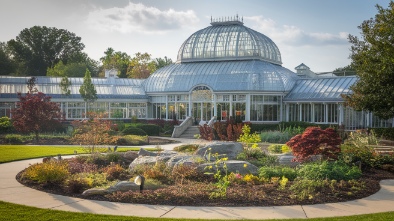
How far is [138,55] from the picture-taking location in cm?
6819

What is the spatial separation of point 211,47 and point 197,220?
34425mm

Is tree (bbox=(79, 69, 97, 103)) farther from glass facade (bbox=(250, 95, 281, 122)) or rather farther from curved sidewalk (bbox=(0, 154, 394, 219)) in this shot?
curved sidewalk (bbox=(0, 154, 394, 219))

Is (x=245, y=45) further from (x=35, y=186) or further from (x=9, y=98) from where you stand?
(x=35, y=186)

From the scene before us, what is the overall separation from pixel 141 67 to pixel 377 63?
50.4 m

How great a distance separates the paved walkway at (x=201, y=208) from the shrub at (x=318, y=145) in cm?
417

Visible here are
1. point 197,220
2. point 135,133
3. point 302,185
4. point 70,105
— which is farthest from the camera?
point 70,105

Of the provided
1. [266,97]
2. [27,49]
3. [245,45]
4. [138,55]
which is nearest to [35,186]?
[266,97]

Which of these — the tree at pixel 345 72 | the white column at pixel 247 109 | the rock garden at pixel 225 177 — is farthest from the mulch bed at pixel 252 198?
the tree at pixel 345 72

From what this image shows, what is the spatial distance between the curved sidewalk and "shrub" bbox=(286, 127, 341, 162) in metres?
4.17

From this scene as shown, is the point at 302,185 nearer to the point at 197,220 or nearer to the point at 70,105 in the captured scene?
the point at 197,220

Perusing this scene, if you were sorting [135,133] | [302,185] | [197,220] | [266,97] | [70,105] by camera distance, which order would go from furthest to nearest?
[70,105]
[266,97]
[135,133]
[302,185]
[197,220]

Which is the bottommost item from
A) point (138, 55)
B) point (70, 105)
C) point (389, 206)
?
point (389, 206)

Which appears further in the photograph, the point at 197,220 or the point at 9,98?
the point at 9,98

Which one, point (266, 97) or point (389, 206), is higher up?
point (266, 97)
